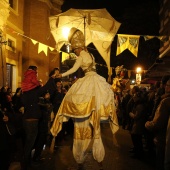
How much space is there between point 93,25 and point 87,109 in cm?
272

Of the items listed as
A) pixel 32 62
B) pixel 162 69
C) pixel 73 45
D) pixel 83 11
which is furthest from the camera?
pixel 32 62

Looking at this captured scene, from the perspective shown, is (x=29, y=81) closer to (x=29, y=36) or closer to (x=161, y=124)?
(x=161, y=124)

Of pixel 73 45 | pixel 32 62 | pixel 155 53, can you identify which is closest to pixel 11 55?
pixel 32 62

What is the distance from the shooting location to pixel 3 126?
484 centimetres

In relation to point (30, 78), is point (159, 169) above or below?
below

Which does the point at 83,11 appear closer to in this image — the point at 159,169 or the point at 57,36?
the point at 57,36

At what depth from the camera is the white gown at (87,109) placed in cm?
586

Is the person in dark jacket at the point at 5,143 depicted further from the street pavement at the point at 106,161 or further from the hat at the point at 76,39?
the hat at the point at 76,39

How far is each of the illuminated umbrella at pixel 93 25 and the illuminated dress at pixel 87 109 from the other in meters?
1.38

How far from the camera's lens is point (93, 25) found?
298 inches

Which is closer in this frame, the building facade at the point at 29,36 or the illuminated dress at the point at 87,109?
the illuminated dress at the point at 87,109

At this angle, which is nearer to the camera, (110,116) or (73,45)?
(110,116)

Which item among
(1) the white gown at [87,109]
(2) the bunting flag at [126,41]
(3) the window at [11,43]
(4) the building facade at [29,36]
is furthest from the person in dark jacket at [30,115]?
(4) the building facade at [29,36]

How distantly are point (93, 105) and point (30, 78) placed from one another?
153cm
